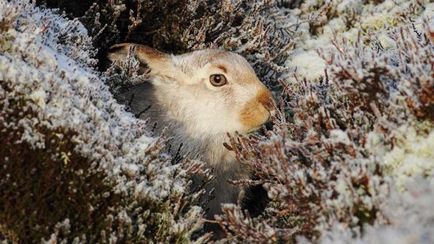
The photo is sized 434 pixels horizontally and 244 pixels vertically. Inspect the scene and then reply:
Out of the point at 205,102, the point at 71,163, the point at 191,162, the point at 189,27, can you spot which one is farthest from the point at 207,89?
the point at 71,163

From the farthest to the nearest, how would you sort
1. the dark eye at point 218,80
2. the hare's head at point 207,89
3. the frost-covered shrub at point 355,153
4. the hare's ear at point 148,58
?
the hare's ear at point 148,58, the dark eye at point 218,80, the hare's head at point 207,89, the frost-covered shrub at point 355,153

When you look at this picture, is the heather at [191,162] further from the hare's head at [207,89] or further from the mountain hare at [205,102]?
the mountain hare at [205,102]

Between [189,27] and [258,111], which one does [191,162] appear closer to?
[258,111]

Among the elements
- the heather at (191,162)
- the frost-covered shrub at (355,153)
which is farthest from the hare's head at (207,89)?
the frost-covered shrub at (355,153)

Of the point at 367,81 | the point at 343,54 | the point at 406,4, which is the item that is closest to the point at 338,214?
the point at 367,81

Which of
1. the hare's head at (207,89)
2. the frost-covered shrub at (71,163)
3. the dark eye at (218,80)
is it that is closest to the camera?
the frost-covered shrub at (71,163)

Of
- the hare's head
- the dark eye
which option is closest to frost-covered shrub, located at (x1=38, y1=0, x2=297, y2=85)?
the hare's head

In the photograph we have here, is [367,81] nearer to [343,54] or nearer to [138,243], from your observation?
[343,54]

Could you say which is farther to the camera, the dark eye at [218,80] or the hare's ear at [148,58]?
the hare's ear at [148,58]
